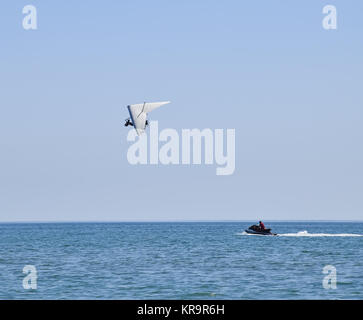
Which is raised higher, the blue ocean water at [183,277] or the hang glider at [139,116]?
the hang glider at [139,116]

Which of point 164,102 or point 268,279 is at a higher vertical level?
point 164,102

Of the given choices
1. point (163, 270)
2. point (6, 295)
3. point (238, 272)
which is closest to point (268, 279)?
point (238, 272)

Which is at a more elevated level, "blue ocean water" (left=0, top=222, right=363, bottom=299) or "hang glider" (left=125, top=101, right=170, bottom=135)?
"hang glider" (left=125, top=101, right=170, bottom=135)

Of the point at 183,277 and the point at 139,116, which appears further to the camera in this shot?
the point at 183,277

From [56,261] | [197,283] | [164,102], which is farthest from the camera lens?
[56,261]

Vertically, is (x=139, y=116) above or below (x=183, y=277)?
above

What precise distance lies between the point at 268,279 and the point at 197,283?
5.49m

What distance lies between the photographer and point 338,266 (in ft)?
189
